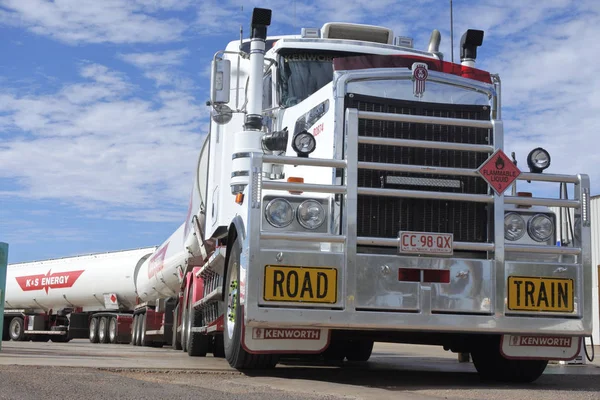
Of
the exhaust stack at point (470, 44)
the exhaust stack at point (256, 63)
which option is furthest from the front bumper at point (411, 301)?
the exhaust stack at point (470, 44)

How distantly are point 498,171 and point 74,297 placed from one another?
2150 cm

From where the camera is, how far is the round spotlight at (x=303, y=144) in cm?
750

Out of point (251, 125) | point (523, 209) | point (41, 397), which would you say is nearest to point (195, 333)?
point (251, 125)

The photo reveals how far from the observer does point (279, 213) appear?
731 centimetres

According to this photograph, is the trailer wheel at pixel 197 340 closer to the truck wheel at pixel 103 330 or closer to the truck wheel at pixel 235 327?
the truck wheel at pixel 235 327

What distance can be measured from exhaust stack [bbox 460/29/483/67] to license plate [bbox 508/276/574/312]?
3.48 m

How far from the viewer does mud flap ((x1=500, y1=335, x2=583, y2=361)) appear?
25.1ft

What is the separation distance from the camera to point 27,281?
29.7 meters

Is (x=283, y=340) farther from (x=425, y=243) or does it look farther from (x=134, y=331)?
(x=134, y=331)

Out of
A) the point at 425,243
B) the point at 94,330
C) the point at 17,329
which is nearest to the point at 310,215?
the point at 425,243

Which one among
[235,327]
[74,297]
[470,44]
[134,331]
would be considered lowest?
[134,331]

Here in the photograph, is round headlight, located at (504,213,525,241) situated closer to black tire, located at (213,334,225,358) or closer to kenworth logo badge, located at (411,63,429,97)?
kenworth logo badge, located at (411,63,429,97)

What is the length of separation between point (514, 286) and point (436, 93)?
1.97 m

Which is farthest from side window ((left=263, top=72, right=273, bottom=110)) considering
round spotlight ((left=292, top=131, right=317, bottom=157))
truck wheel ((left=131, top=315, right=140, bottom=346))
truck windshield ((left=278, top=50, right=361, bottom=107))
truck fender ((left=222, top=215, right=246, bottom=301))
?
truck wheel ((left=131, top=315, right=140, bottom=346))
